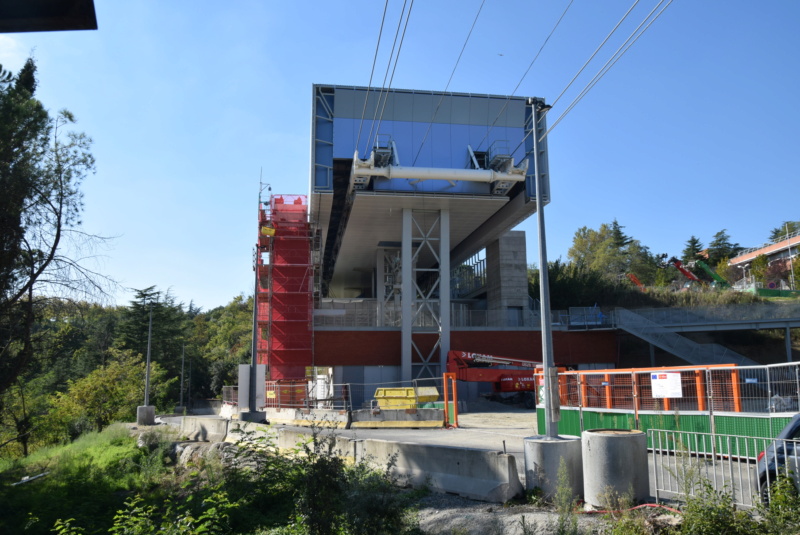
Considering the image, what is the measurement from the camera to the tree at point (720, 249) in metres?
93.1

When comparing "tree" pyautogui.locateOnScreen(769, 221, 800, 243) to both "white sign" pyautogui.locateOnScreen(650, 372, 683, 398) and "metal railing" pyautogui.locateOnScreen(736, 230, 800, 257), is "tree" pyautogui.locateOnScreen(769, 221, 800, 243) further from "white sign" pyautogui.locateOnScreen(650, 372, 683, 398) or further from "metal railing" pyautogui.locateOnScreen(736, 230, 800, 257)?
"white sign" pyautogui.locateOnScreen(650, 372, 683, 398)

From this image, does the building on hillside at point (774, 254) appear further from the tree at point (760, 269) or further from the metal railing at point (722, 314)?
the metal railing at point (722, 314)

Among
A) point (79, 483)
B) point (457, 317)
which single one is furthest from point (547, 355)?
point (457, 317)

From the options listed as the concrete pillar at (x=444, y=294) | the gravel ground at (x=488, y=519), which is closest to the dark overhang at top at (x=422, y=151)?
the concrete pillar at (x=444, y=294)

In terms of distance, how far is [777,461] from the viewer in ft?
25.5

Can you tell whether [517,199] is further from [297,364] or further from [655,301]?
[655,301]

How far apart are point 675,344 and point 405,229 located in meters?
19.5

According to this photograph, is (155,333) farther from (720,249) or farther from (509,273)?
(720,249)

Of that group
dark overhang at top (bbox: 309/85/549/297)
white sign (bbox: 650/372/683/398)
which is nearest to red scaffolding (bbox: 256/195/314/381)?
dark overhang at top (bbox: 309/85/549/297)

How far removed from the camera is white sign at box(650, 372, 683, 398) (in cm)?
1389

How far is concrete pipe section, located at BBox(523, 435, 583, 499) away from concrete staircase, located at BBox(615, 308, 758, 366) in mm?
34197

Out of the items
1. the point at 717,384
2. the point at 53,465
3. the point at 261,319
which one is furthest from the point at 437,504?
the point at 261,319

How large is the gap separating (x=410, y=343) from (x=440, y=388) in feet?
11.1

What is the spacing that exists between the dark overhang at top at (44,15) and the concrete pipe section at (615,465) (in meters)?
7.71
